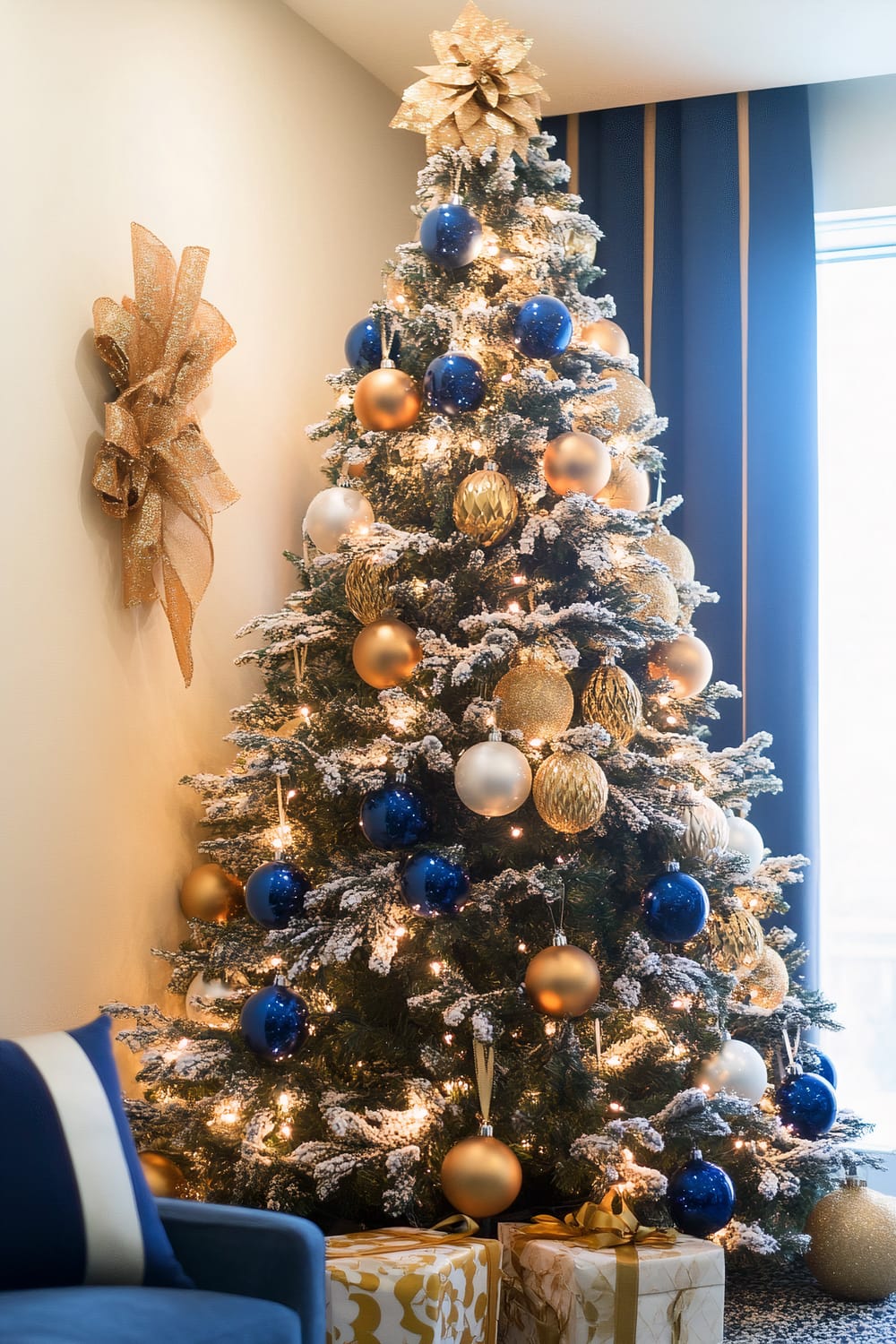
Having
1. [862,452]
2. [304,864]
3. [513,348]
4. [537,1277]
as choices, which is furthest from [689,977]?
[862,452]

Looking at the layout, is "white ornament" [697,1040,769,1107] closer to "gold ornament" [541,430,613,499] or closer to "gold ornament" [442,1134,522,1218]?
"gold ornament" [442,1134,522,1218]

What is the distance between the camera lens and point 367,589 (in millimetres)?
2215

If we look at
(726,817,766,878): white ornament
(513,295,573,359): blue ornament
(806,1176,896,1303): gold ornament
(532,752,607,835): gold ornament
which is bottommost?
(806,1176,896,1303): gold ornament

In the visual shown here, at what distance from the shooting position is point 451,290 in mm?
2400

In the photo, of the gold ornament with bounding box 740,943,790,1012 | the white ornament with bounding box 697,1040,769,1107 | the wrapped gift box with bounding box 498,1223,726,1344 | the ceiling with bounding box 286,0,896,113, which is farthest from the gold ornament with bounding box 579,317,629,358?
the wrapped gift box with bounding box 498,1223,726,1344

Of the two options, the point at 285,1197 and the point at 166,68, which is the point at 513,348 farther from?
the point at 285,1197

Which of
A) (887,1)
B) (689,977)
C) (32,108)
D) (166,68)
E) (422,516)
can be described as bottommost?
(689,977)

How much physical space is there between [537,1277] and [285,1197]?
416mm

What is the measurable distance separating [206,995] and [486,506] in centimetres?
104

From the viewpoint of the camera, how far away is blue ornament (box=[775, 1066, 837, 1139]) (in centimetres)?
240

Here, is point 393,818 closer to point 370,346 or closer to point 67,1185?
point 67,1185

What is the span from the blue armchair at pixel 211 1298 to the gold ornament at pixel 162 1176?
1.33 ft

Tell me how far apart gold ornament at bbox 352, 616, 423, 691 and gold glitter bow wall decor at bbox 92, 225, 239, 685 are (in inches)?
16.6

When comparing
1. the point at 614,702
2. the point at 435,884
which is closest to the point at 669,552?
the point at 614,702
